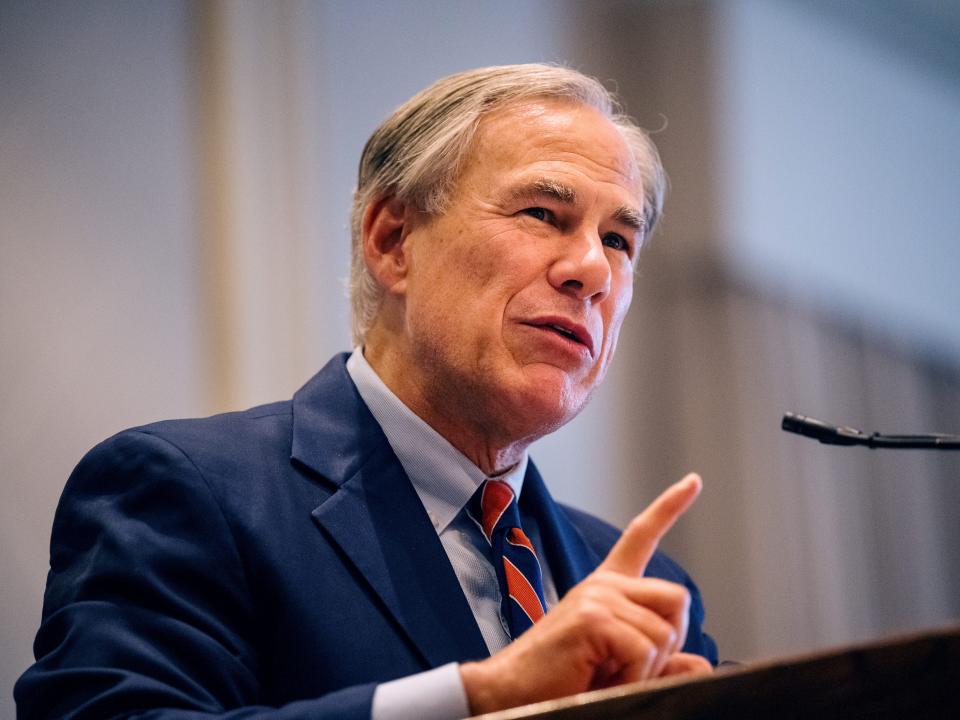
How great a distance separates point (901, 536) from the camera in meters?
4.29

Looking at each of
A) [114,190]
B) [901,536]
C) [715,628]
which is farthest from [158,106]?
[901,536]

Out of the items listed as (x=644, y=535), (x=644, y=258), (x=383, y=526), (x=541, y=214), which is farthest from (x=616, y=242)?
(x=644, y=258)

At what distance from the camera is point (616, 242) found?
75.5 inches

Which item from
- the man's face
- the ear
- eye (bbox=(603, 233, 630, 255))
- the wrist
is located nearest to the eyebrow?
the man's face

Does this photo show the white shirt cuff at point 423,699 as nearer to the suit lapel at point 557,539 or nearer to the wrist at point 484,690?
the wrist at point 484,690

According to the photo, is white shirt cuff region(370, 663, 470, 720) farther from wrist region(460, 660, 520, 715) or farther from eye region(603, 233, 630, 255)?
eye region(603, 233, 630, 255)

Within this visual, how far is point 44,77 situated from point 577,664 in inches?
77.4

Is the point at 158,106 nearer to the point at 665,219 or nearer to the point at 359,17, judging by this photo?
the point at 359,17

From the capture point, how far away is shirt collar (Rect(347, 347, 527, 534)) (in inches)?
67.7

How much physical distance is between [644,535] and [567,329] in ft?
1.92

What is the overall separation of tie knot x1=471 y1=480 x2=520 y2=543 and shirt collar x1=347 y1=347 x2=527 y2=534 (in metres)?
0.02

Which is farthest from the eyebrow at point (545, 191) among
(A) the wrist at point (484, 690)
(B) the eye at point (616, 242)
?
(A) the wrist at point (484, 690)

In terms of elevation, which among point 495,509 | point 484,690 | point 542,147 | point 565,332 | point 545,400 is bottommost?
point 484,690

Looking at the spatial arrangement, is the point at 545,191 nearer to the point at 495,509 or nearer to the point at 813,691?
the point at 495,509
